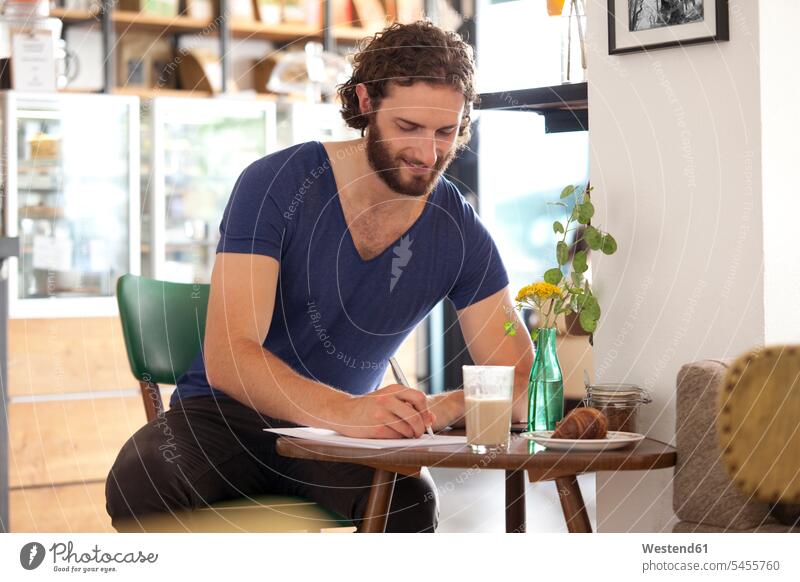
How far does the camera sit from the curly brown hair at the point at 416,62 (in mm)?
1408

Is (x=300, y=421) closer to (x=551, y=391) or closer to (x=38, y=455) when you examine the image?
(x=551, y=391)

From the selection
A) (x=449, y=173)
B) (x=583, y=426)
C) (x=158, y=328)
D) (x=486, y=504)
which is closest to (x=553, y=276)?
(x=583, y=426)

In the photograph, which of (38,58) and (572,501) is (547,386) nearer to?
(572,501)

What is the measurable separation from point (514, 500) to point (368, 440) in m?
0.34

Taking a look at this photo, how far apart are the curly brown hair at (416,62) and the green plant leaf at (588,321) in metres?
0.31

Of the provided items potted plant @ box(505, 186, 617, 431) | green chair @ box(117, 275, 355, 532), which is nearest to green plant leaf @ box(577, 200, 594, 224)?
potted plant @ box(505, 186, 617, 431)

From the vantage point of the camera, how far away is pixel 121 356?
3.27 meters

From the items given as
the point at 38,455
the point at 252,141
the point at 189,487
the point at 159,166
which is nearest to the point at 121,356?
the point at 38,455

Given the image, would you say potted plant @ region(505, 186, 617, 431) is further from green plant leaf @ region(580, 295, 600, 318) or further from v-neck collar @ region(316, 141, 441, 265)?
v-neck collar @ region(316, 141, 441, 265)

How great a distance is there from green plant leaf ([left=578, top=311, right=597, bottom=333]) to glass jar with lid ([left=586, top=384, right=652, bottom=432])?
79mm

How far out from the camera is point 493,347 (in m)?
1.46

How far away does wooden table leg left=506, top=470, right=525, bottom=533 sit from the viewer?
4.63ft
